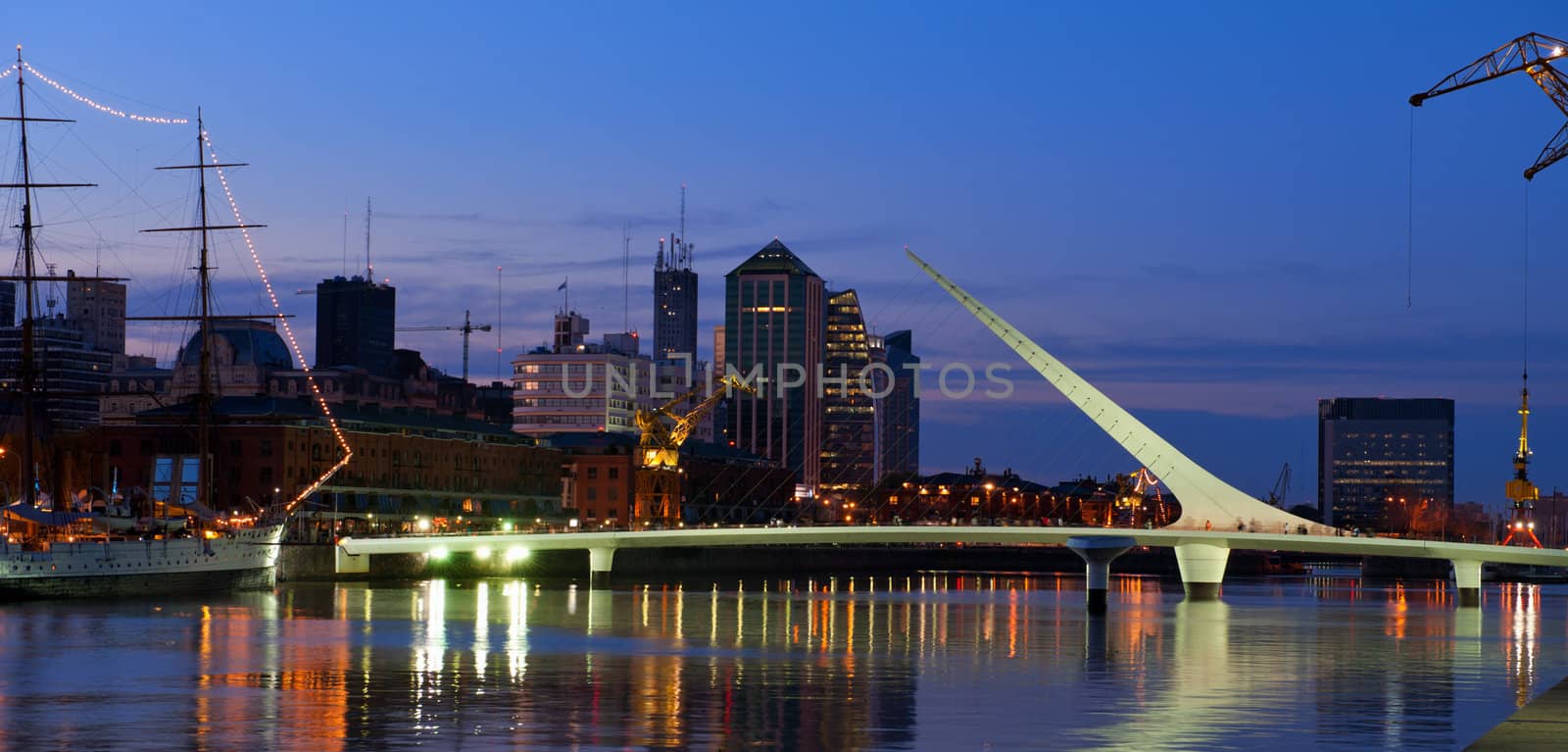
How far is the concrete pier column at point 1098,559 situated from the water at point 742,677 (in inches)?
74.8

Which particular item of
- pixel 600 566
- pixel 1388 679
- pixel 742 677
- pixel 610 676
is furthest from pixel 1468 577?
pixel 610 676

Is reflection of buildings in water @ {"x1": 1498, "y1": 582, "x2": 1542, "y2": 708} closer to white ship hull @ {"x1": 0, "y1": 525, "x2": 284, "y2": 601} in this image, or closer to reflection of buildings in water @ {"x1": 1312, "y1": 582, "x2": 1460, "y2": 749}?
reflection of buildings in water @ {"x1": 1312, "y1": 582, "x2": 1460, "y2": 749}

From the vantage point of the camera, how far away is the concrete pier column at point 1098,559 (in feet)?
245

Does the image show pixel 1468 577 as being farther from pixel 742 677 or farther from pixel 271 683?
pixel 271 683

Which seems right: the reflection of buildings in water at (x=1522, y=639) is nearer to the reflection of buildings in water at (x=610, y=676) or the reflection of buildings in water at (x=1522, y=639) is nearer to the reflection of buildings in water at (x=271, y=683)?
the reflection of buildings in water at (x=610, y=676)

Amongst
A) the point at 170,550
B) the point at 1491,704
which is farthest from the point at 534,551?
the point at 1491,704

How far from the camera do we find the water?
28172 mm

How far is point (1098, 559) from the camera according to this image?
75.6 metres

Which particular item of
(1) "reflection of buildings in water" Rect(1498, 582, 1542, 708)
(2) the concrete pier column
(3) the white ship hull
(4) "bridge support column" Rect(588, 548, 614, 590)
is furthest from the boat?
(1) "reflection of buildings in water" Rect(1498, 582, 1542, 708)

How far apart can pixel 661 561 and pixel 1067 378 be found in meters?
46.0

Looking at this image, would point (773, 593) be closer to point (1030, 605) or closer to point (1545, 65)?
point (1030, 605)

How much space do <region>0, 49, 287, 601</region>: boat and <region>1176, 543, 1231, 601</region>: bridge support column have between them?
41.8 m

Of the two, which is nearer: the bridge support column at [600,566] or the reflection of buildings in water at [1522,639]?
the reflection of buildings in water at [1522,639]

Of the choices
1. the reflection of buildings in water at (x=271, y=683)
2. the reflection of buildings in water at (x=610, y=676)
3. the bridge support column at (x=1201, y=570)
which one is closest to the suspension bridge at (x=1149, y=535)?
the bridge support column at (x=1201, y=570)
